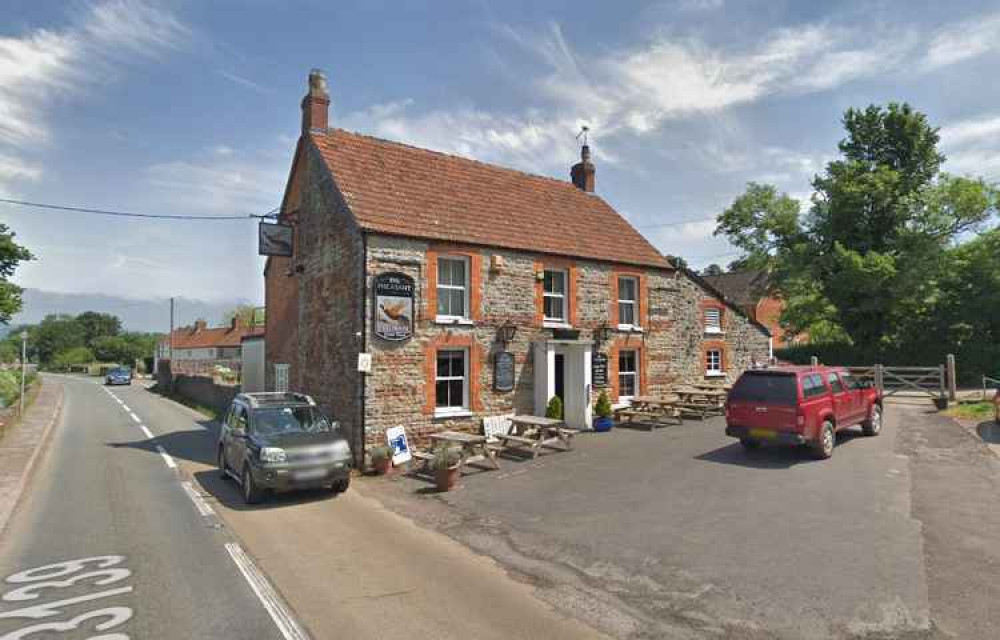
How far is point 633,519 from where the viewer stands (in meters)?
8.60

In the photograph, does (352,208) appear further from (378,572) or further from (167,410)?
(167,410)

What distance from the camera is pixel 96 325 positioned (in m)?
118

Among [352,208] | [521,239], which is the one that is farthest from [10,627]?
[521,239]

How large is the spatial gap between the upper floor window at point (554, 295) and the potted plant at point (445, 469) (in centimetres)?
700

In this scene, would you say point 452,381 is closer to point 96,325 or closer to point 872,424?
point 872,424

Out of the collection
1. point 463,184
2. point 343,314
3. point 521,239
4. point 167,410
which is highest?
point 463,184

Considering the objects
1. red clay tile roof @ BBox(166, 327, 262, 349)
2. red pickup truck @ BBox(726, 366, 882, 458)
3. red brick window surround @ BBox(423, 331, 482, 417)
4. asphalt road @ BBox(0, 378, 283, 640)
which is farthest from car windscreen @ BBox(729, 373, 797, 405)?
red clay tile roof @ BBox(166, 327, 262, 349)

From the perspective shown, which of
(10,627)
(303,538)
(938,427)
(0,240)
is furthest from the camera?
(0,240)

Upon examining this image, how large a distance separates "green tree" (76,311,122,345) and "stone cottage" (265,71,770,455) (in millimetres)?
121282

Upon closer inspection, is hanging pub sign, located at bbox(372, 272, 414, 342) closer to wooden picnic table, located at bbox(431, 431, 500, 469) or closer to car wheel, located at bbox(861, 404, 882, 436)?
wooden picnic table, located at bbox(431, 431, 500, 469)

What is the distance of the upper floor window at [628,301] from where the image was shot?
1919 cm

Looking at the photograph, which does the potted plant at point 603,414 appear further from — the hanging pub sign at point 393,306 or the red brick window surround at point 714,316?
the red brick window surround at point 714,316

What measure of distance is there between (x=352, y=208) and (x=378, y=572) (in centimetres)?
951

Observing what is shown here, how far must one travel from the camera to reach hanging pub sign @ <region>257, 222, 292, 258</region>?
56.7 ft
